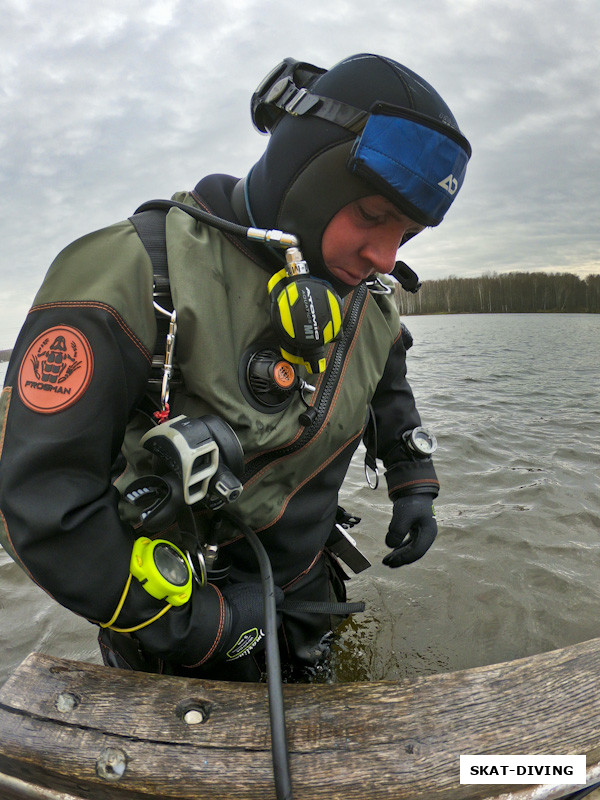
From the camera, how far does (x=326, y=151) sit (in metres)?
1.73

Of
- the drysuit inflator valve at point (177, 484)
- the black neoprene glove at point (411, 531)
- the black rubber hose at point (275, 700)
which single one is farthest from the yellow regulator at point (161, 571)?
the black neoprene glove at point (411, 531)

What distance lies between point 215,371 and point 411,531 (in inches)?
59.2

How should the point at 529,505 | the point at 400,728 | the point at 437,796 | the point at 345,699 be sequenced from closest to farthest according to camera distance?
the point at 437,796 < the point at 400,728 < the point at 345,699 < the point at 529,505

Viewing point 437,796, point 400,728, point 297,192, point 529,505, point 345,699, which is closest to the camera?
point 437,796

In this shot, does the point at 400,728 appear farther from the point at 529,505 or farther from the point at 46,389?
the point at 529,505

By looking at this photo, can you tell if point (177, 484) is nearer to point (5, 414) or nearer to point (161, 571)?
point (161, 571)

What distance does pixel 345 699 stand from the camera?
5.38 ft

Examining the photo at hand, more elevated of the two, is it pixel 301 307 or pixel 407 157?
pixel 407 157

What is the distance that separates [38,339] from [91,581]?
68 centimetres

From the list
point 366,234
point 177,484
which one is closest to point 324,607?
point 177,484

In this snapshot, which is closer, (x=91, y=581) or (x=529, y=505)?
(x=91, y=581)

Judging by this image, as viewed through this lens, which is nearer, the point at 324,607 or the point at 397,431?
the point at 324,607

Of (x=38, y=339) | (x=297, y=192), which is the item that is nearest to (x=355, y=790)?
(x=38, y=339)

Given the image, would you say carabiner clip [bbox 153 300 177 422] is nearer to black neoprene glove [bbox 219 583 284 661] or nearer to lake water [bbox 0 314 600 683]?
black neoprene glove [bbox 219 583 284 661]
